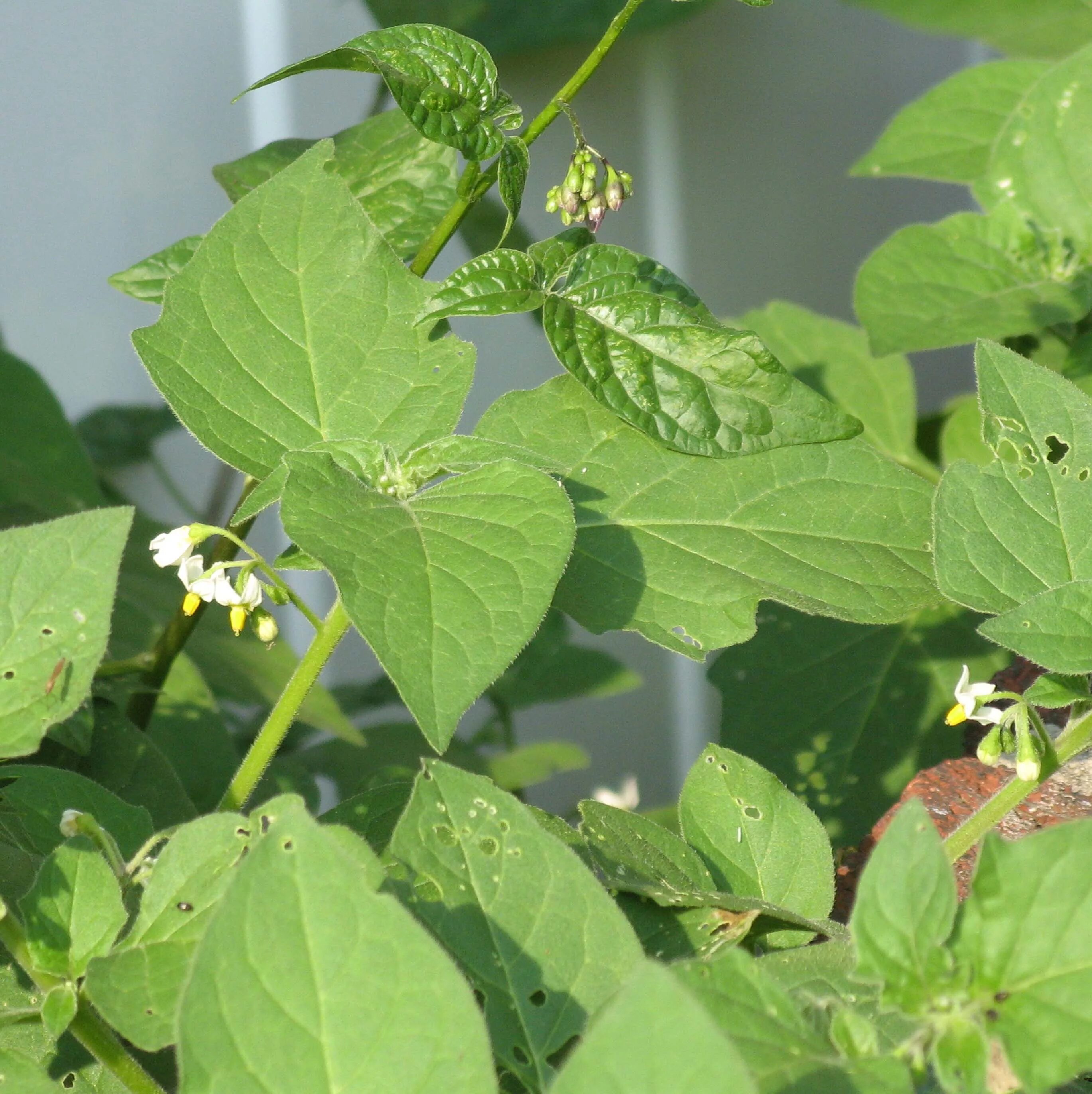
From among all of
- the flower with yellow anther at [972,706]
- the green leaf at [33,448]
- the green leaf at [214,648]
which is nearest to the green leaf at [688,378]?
the flower with yellow anther at [972,706]

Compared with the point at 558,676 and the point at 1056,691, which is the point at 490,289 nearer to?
the point at 1056,691

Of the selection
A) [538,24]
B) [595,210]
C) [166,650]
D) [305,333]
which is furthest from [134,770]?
[538,24]

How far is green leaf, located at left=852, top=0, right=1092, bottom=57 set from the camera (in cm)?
129

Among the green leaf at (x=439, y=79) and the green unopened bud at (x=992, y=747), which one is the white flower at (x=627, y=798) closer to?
the green unopened bud at (x=992, y=747)

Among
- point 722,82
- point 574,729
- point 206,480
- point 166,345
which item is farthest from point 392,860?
point 722,82

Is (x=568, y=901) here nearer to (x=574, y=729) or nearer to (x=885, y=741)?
(x=885, y=741)

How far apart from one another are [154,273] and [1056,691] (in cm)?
43

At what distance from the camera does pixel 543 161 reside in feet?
5.13

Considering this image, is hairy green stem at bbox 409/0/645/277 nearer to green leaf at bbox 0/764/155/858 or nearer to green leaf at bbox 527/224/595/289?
green leaf at bbox 527/224/595/289

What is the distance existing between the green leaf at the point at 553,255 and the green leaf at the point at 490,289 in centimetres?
1

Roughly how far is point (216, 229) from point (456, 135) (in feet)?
0.33

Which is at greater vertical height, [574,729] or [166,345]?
[166,345]

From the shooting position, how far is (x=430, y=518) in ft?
1.41

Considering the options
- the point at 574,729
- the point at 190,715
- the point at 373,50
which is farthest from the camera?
the point at 574,729
